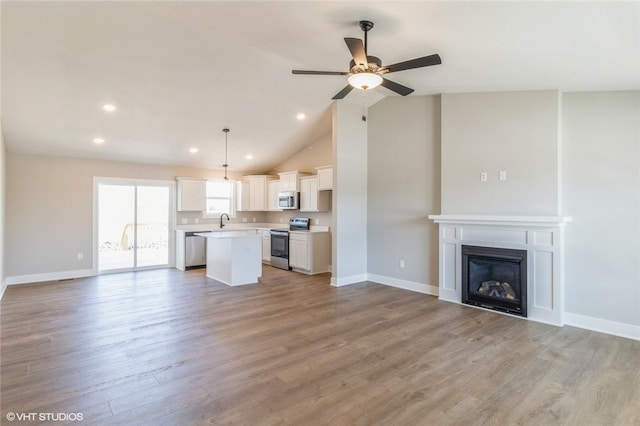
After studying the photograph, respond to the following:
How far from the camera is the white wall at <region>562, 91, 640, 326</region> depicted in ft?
11.7

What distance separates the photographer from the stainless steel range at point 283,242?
7328 millimetres

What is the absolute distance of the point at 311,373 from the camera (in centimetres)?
269

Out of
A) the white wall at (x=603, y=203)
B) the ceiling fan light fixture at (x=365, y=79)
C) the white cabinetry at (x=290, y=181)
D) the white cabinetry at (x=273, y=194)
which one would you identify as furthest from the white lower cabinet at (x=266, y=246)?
the white wall at (x=603, y=203)

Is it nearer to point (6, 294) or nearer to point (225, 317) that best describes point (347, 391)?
point (225, 317)

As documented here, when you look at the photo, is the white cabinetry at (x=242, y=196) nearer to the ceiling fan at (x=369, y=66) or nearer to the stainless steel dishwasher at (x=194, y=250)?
the stainless steel dishwasher at (x=194, y=250)

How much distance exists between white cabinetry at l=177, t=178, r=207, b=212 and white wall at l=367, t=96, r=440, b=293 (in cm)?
418

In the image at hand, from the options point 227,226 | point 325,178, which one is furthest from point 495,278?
point 227,226

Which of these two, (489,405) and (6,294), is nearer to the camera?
(489,405)

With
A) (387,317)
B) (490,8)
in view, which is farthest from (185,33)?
(387,317)

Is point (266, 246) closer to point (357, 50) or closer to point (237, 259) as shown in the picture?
point (237, 259)

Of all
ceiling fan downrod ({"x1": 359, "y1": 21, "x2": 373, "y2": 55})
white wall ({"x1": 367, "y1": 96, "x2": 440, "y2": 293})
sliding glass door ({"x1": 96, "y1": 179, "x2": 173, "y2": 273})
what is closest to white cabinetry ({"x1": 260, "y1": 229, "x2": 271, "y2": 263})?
sliding glass door ({"x1": 96, "y1": 179, "x2": 173, "y2": 273})

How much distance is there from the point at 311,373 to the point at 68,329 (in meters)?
2.89

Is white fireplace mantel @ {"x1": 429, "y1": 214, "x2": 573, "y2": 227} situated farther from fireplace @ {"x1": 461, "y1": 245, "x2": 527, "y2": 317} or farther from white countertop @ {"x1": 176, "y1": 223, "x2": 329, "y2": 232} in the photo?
white countertop @ {"x1": 176, "y1": 223, "x2": 329, "y2": 232}

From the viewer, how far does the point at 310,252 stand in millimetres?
6766
